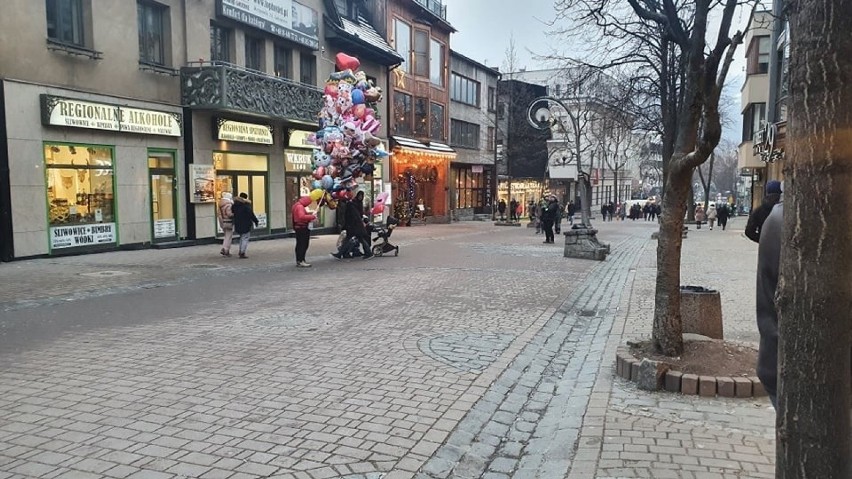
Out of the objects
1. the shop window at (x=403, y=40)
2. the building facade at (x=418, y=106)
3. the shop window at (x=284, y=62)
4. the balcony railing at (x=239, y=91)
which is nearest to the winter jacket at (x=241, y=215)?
the balcony railing at (x=239, y=91)

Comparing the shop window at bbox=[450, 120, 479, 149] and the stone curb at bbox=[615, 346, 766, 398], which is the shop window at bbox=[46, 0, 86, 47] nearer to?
the stone curb at bbox=[615, 346, 766, 398]

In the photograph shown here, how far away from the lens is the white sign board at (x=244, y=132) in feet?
63.6

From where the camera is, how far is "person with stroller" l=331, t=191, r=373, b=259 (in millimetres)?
15008

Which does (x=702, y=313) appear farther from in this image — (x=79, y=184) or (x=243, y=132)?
(x=243, y=132)

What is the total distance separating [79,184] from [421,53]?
2258cm

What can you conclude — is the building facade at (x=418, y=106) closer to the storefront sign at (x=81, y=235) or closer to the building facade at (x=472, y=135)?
the building facade at (x=472, y=135)

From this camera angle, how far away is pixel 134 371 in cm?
570

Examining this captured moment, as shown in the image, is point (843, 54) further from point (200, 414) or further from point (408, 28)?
point (408, 28)

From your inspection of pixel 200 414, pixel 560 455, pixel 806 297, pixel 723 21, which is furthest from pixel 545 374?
pixel 806 297

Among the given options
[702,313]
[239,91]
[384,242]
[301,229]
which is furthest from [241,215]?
[702,313]

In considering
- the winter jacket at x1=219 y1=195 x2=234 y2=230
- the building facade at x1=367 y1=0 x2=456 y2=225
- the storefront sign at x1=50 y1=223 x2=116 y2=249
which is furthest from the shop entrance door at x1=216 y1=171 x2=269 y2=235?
the building facade at x1=367 y1=0 x2=456 y2=225

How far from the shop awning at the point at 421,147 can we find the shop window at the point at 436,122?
0.51 metres

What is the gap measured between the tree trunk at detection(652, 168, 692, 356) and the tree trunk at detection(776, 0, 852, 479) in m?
3.75

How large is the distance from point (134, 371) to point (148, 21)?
1443cm
